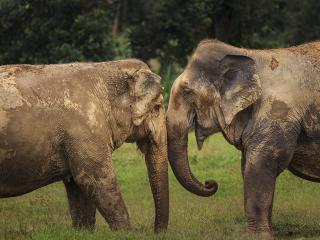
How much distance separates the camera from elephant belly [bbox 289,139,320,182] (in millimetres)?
10961

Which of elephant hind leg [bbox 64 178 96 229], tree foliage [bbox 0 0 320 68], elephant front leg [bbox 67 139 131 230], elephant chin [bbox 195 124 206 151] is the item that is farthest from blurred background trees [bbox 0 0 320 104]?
elephant front leg [bbox 67 139 131 230]

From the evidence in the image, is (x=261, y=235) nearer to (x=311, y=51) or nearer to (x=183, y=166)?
(x=183, y=166)

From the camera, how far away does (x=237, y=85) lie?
11180mm

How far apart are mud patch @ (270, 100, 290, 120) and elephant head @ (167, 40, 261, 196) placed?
54cm

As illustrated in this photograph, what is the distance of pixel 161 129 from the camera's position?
36.7 feet

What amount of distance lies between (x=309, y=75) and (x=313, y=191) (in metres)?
4.62

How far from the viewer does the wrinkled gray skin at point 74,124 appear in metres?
10.2

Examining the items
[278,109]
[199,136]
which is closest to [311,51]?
[278,109]

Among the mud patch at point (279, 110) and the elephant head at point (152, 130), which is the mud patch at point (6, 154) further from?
the mud patch at point (279, 110)

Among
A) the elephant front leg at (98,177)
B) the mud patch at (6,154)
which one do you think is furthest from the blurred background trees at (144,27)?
the mud patch at (6,154)

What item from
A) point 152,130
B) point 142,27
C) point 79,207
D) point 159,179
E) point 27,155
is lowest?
point 142,27

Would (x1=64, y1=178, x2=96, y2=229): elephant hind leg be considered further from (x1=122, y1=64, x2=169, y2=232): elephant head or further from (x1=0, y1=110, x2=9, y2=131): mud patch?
(x1=0, y1=110, x2=9, y2=131): mud patch

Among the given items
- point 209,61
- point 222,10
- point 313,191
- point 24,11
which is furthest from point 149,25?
point 209,61

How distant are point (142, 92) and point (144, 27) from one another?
24.4m
